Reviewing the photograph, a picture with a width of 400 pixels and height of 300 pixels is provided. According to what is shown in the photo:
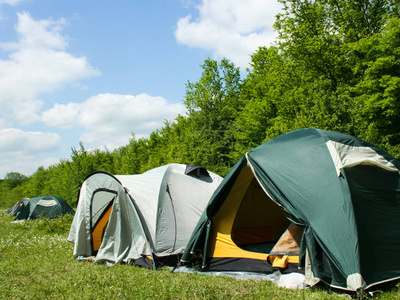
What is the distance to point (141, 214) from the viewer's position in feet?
24.2

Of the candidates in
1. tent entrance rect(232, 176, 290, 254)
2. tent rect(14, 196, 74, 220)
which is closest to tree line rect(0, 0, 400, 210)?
tent entrance rect(232, 176, 290, 254)

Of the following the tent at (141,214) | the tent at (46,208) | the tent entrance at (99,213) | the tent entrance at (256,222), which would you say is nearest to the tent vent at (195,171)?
the tent at (141,214)

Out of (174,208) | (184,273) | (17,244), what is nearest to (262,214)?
(174,208)

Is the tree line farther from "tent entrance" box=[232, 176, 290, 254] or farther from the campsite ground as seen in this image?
the campsite ground

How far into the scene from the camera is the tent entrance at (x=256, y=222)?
7.66 meters

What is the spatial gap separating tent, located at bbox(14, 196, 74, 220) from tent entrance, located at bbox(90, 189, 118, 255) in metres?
12.9

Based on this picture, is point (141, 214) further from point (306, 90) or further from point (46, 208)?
point (46, 208)

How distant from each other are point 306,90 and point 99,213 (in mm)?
12564

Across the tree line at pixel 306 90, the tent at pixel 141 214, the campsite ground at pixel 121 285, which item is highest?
the tree line at pixel 306 90

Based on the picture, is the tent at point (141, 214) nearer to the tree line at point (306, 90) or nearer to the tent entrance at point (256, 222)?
the tent entrance at point (256, 222)

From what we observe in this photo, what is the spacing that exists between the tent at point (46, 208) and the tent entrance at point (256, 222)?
15.5 metres

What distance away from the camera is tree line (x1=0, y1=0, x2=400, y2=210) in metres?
12.7

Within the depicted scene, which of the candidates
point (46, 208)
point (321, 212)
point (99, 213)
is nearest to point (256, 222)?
point (321, 212)

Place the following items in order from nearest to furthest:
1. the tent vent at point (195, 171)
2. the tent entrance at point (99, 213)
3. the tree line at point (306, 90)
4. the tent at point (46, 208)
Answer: the tent vent at point (195, 171), the tent entrance at point (99, 213), the tree line at point (306, 90), the tent at point (46, 208)
